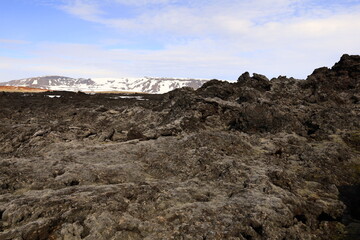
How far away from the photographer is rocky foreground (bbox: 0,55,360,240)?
8438mm

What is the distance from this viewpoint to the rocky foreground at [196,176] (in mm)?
8438

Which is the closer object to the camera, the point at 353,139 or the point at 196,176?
the point at 196,176

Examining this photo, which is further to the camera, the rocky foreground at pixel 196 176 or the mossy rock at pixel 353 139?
the mossy rock at pixel 353 139

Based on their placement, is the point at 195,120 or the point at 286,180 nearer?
the point at 286,180

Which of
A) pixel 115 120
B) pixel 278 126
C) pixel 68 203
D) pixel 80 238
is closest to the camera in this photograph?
pixel 80 238

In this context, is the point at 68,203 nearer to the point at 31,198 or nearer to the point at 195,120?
the point at 31,198

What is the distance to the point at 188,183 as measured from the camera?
444 inches

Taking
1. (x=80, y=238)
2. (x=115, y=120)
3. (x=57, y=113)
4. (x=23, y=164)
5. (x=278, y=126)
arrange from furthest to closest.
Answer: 1. (x=57, y=113)
2. (x=115, y=120)
3. (x=278, y=126)
4. (x=23, y=164)
5. (x=80, y=238)

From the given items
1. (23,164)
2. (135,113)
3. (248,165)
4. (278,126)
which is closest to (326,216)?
(248,165)

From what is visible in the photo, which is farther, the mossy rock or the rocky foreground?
the mossy rock

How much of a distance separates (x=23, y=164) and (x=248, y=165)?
9560 millimetres

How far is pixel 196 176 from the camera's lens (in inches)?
476

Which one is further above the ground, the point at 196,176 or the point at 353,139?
the point at 353,139

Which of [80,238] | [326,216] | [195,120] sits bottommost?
[326,216]
